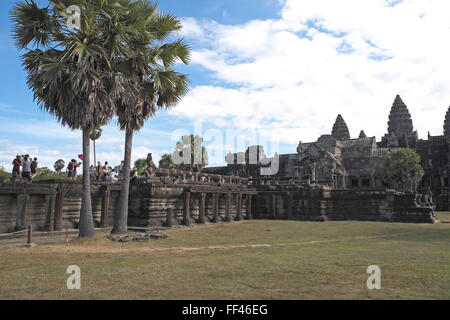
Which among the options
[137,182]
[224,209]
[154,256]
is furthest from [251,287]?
[224,209]

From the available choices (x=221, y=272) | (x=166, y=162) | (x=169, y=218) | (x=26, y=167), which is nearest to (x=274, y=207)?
(x=169, y=218)

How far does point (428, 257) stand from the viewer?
10203 mm

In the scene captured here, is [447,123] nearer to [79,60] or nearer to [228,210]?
[228,210]

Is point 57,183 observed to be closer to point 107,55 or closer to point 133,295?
point 107,55

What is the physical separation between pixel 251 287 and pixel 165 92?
11.4 m

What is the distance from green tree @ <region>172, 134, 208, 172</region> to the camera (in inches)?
2349

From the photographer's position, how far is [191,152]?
197ft

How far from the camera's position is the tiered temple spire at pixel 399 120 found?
75.1 metres

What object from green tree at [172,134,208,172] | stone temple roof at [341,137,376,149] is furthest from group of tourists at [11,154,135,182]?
stone temple roof at [341,137,376,149]

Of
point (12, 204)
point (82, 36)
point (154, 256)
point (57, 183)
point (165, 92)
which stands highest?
point (82, 36)

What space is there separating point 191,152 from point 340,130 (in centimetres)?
3688

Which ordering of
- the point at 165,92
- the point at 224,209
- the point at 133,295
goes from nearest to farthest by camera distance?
the point at 133,295
the point at 165,92
the point at 224,209

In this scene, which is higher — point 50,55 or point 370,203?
point 50,55

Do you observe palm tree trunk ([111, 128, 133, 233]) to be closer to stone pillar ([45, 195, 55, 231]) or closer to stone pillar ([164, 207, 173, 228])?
stone pillar ([45, 195, 55, 231])
